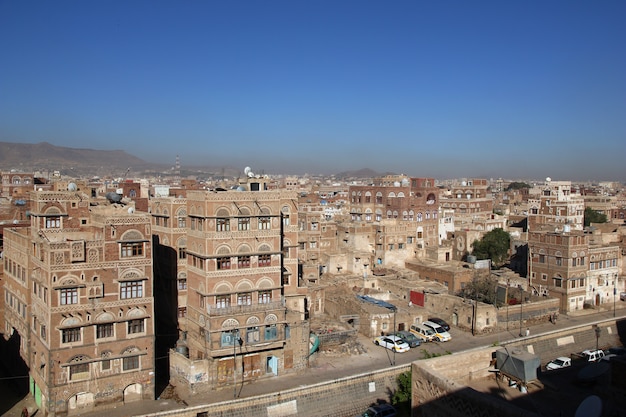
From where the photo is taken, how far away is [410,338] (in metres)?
37.9

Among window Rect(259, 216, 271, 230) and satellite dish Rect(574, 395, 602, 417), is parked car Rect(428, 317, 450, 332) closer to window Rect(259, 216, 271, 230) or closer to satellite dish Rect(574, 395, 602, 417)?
window Rect(259, 216, 271, 230)

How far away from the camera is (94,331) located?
92.2ft

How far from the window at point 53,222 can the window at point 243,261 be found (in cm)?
1055

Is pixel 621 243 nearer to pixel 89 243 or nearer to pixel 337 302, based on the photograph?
pixel 337 302

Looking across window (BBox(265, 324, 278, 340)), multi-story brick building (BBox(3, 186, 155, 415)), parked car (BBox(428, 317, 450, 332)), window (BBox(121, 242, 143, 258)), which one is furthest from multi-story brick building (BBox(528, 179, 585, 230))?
multi-story brick building (BBox(3, 186, 155, 415))

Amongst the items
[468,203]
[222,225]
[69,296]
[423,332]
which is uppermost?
[222,225]

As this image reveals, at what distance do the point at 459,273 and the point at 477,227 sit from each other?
Result: 20.6m

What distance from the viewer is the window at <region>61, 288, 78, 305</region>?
27516 mm

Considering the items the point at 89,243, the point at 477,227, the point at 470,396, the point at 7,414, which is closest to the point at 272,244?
the point at 89,243

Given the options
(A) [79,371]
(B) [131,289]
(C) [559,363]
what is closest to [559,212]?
(C) [559,363]

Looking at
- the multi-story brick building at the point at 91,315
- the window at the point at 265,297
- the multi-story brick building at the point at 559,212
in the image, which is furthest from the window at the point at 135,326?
the multi-story brick building at the point at 559,212

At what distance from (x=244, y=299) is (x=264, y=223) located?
4.49 m

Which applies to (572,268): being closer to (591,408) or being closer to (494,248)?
(494,248)

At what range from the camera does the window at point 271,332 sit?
3164 centimetres
